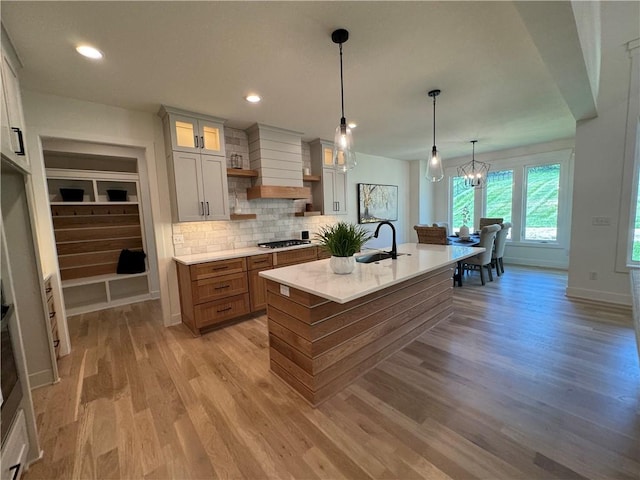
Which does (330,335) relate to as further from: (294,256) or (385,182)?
(385,182)

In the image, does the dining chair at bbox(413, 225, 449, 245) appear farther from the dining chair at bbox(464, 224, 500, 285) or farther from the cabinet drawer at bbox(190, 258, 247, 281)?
the cabinet drawer at bbox(190, 258, 247, 281)

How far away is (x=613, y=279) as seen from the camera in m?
3.58

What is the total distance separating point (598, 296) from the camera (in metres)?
3.67

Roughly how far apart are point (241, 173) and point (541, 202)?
6.21 metres

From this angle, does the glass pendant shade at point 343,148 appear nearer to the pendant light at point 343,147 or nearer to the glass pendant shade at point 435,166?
the pendant light at point 343,147

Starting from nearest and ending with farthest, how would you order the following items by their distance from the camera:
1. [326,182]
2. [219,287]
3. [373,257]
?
[373,257] < [219,287] < [326,182]

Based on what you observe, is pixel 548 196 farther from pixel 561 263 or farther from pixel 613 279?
pixel 613 279

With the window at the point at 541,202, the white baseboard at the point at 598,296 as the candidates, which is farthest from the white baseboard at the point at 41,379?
the window at the point at 541,202

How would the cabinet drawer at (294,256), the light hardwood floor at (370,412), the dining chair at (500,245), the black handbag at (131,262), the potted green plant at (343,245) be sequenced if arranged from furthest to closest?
the dining chair at (500,245) < the black handbag at (131,262) < the cabinet drawer at (294,256) < the potted green plant at (343,245) < the light hardwood floor at (370,412)

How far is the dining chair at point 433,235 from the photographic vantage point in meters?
4.20

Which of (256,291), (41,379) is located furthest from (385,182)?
(41,379)

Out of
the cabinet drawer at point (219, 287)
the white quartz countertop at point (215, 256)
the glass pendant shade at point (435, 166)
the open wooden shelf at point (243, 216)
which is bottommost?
the cabinet drawer at point (219, 287)

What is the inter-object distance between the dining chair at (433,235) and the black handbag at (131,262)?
4693 mm

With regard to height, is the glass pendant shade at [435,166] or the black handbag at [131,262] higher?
the glass pendant shade at [435,166]
